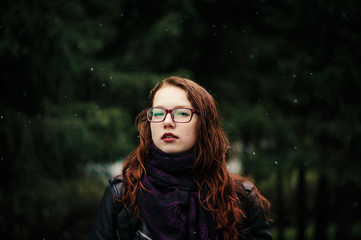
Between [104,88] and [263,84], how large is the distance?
3030 millimetres

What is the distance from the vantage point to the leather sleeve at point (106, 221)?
1.94 meters

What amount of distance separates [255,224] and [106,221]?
0.92 m

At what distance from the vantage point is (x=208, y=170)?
83.0 inches

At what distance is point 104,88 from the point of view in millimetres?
5590

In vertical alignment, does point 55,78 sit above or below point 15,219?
above

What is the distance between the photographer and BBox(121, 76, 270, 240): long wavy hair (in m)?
1.98

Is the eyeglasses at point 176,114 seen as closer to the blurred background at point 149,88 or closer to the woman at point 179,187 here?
the woman at point 179,187

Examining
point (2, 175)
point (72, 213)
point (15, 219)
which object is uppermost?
point (2, 175)

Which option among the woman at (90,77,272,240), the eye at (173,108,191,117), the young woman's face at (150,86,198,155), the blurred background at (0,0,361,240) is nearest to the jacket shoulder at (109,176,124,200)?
the woman at (90,77,272,240)

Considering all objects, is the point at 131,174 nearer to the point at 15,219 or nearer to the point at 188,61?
the point at 15,219

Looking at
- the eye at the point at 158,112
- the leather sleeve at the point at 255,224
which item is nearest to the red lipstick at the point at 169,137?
the eye at the point at 158,112

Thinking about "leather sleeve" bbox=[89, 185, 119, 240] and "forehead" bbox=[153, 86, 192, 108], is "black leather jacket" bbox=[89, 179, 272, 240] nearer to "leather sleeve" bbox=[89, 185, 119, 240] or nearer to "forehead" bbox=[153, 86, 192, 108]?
"leather sleeve" bbox=[89, 185, 119, 240]

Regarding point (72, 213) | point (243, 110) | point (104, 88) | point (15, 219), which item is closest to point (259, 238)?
point (15, 219)

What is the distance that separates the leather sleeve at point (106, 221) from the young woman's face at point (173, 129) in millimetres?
434
